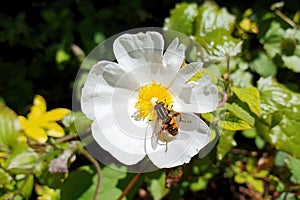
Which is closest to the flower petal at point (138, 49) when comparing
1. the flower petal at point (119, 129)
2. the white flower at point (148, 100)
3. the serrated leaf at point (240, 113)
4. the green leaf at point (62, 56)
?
the white flower at point (148, 100)

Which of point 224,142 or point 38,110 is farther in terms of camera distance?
point 38,110

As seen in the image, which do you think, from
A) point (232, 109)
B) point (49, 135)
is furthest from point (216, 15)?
point (49, 135)

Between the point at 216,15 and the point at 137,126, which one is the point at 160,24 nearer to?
the point at 216,15

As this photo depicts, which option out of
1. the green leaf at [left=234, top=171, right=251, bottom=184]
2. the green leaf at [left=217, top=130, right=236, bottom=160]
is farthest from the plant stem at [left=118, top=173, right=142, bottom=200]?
the green leaf at [left=234, top=171, right=251, bottom=184]

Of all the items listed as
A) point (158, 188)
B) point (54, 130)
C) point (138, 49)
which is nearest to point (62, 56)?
point (54, 130)

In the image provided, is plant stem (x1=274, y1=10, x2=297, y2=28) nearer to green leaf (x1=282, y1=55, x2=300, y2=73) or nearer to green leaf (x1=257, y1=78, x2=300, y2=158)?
green leaf (x1=282, y1=55, x2=300, y2=73)

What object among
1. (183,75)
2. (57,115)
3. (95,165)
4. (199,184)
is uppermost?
(183,75)

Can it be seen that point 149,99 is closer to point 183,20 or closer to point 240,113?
point 240,113
